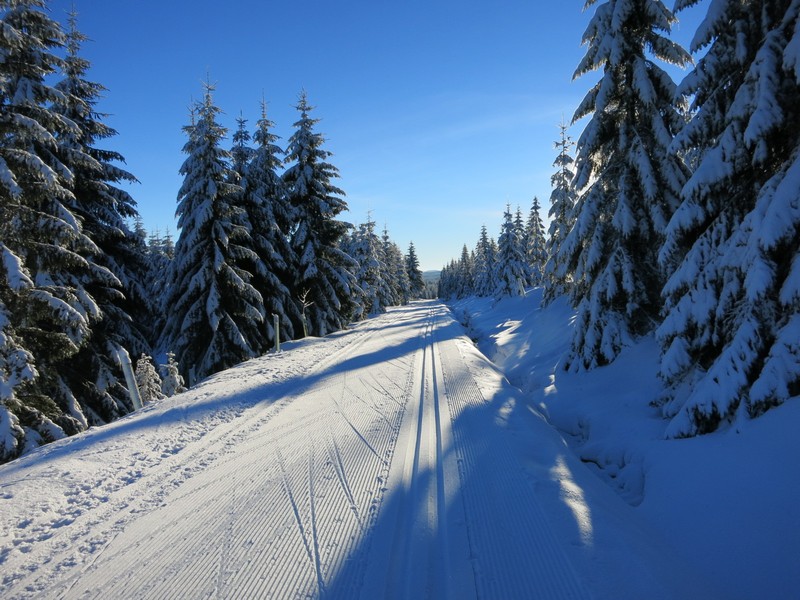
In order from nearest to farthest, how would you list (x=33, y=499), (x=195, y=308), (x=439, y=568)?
(x=439, y=568), (x=33, y=499), (x=195, y=308)

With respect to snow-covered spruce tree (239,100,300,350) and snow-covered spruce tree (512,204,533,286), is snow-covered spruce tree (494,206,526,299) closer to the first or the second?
snow-covered spruce tree (512,204,533,286)

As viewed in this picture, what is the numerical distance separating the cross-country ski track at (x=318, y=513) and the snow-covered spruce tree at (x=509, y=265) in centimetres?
3041

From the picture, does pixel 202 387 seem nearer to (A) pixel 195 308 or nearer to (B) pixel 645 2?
(A) pixel 195 308

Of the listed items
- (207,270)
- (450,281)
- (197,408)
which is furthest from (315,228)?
(450,281)

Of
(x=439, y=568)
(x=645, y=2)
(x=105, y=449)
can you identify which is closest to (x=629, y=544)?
(x=439, y=568)

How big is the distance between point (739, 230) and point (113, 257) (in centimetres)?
1557

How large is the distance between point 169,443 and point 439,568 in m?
4.23

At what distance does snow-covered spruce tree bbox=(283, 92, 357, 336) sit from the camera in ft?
60.9

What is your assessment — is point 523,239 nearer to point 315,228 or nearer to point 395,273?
point 395,273

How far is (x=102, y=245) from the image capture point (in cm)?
1217

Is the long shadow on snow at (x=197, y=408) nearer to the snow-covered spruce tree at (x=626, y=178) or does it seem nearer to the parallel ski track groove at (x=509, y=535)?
the parallel ski track groove at (x=509, y=535)

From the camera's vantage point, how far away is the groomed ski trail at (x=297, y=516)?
280 cm

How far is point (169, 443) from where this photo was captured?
5.24m

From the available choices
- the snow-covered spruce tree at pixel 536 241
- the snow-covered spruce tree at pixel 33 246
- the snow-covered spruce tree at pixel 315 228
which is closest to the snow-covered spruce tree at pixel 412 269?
the snow-covered spruce tree at pixel 536 241
